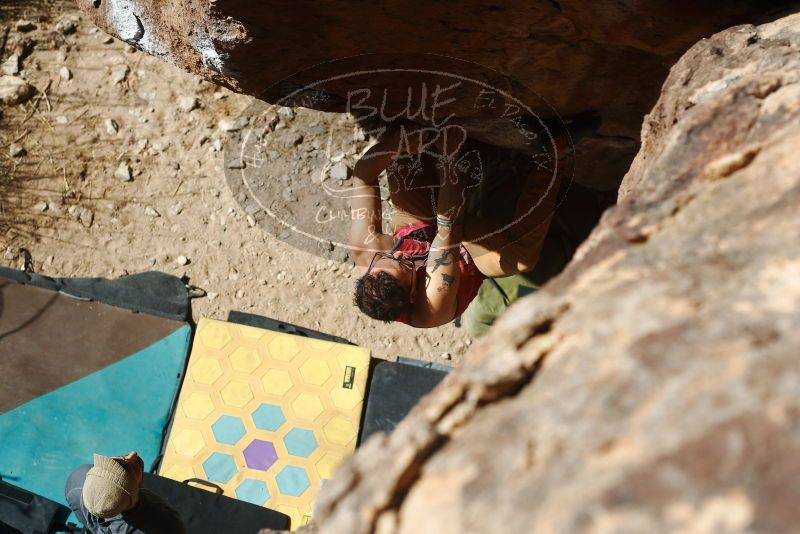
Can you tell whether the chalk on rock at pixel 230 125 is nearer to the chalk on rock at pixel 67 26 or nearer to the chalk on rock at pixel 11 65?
the chalk on rock at pixel 67 26

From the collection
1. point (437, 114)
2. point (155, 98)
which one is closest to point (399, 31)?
point (437, 114)

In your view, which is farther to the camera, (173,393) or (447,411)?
(173,393)

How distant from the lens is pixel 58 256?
12.5 ft

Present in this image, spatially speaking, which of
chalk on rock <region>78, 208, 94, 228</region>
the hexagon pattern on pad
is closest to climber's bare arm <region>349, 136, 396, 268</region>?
the hexagon pattern on pad

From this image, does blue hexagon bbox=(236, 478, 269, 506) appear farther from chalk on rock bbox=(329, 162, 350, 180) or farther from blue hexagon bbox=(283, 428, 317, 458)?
chalk on rock bbox=(329, 162, 350, 180)

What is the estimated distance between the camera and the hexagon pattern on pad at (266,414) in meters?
3.18

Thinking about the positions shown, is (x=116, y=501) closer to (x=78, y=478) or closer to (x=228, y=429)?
(x=78, y=478)

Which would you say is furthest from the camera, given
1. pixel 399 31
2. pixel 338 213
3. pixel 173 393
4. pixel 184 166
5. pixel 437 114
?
pixel 184 166

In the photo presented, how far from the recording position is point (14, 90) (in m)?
4.02

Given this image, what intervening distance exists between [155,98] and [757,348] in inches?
157

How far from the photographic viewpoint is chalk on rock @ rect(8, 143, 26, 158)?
3.98 m

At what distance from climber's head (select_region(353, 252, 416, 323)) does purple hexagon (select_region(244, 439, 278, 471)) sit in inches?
48.0

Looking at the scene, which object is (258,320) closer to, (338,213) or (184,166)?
(338,213)

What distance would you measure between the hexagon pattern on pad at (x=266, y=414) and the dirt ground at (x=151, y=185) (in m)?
0.27
